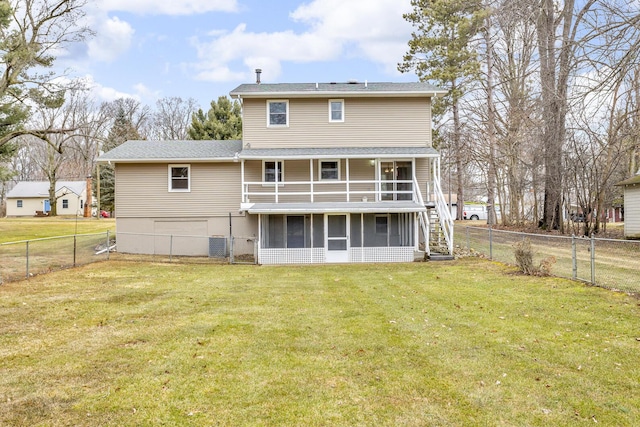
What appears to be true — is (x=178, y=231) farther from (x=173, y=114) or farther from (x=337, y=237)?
(x=173, y=114)

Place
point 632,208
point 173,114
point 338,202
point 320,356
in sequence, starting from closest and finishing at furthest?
point 320,356, point 338,202, point 632,208, point 173,114

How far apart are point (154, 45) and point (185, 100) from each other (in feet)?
90.1

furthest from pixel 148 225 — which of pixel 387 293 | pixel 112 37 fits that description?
pixel 112 37

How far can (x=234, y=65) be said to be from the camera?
125 feet

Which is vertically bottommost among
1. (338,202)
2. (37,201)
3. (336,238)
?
(336,238)

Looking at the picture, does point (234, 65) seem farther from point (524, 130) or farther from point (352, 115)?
point (524, 130)

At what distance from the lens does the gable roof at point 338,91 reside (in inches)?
742

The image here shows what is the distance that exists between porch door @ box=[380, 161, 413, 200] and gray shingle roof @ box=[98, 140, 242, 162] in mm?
6946

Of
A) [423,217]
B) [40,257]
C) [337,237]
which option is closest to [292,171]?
[337,237]

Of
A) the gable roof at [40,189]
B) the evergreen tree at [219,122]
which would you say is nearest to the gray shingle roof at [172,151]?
the evergreen tree at [219,122]

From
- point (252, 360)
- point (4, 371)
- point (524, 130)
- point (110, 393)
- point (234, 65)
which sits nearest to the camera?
point (110, 393)

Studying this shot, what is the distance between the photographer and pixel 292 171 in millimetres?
19359

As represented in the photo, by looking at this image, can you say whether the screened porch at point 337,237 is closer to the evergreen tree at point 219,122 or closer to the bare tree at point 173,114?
the evergreen tree at point 219,122

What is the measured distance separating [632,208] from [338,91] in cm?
1534
